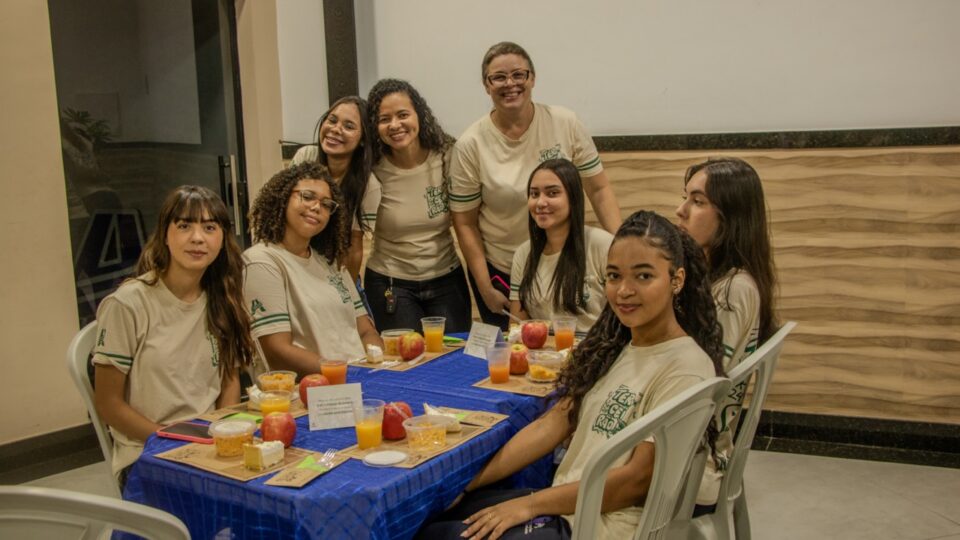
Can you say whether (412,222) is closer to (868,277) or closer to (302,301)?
(302,301)

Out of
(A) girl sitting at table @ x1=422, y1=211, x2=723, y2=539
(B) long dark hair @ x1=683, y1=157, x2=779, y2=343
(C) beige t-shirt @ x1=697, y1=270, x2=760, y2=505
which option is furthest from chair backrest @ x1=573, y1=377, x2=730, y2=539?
(B) long dark hair @ x1=683, y1=157, x2=779, y2=343

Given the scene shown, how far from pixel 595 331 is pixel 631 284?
245mm

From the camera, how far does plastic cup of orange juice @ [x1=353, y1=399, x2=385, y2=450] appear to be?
1860 millimetres

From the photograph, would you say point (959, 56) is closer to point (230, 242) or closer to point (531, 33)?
point (531, 33)

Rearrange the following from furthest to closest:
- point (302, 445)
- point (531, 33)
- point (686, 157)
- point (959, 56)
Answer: point (531, 33)
point (686, 157)
point (959, 56)
point (302, 445)

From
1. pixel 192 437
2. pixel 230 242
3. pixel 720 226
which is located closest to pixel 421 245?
pixel 230 242

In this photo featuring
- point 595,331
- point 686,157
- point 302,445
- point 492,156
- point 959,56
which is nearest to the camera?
point 302,445

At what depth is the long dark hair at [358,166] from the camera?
3363 mm

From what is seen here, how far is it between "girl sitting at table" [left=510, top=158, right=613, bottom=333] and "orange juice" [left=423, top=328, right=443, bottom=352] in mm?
535

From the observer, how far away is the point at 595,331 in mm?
2170

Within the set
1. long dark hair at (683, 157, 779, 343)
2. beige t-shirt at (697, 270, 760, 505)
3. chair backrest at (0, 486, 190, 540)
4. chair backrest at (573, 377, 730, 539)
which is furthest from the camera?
long dark hair at (683, 157, 779, 343)

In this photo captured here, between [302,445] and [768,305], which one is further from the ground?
[768,305]

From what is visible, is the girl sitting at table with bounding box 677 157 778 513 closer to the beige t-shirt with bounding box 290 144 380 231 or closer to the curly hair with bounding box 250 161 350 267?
the curly hair with bounding box 250 161 350 267

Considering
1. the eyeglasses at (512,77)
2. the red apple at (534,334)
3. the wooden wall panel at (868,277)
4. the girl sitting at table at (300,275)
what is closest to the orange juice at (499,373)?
the red apple at (534,334)
